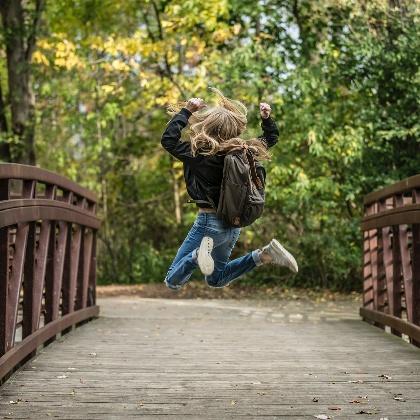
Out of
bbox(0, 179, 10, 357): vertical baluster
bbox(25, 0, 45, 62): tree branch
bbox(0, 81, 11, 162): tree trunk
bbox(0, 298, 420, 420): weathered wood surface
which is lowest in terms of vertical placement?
bbox(0, 298, 420, 420): weathered wood surface

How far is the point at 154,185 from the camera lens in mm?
17562

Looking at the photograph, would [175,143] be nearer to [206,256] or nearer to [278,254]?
[206,256]

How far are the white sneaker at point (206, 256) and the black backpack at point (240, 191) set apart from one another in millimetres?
202

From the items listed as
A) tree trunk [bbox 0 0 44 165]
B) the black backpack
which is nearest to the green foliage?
tree trunk [bbox 0 0 44 165]

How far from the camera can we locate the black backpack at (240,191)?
18.5 ft

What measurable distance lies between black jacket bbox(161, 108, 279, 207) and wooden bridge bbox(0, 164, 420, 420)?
3.41ft

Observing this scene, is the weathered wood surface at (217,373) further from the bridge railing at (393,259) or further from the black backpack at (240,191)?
the black backpack at (240,191)

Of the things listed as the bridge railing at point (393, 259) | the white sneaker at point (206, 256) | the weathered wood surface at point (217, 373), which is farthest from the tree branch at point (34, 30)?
the white sneaker at point (206, 256)

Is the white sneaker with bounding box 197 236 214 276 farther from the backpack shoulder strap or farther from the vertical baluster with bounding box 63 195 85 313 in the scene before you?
the vertical baluster with bounding box 63 195 85 313

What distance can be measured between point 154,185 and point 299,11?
211 inches

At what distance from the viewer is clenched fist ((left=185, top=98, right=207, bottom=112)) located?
5.74 m

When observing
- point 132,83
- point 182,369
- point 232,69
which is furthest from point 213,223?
point 132,83

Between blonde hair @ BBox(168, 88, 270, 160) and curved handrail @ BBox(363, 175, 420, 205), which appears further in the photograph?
curved handrail @ BBox(363, 175, 420, 205)

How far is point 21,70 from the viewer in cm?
1512
